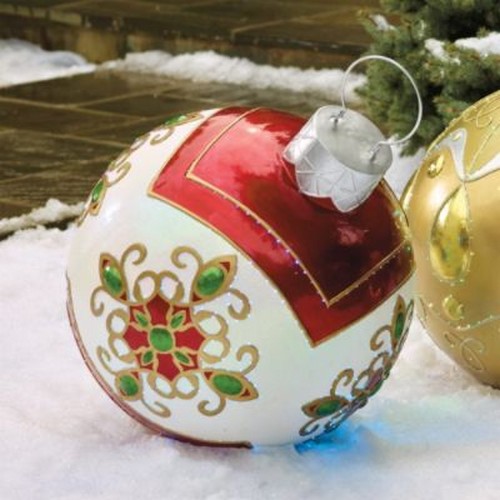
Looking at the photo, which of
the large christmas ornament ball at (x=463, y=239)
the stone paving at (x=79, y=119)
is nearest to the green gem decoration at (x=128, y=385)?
the large christmas ornament ball at (x=463, y=239)

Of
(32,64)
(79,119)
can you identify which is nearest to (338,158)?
(79,119)

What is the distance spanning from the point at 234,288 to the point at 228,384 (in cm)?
18

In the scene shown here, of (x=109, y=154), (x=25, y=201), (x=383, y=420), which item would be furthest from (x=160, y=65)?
(x=383, y=420)

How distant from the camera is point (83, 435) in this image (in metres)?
2.65

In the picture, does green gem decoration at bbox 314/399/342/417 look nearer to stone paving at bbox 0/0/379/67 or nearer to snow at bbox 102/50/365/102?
snow at bbox 102/50/365/102

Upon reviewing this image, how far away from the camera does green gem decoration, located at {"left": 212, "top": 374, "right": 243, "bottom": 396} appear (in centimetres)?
232

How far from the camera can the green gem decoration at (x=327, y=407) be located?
2.41m

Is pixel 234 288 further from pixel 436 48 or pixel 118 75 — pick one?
pixel 118 75

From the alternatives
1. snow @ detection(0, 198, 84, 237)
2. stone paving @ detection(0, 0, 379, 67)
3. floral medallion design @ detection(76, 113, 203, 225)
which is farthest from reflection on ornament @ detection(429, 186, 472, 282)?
stone paving @ detection(0, 0, 379, 67)

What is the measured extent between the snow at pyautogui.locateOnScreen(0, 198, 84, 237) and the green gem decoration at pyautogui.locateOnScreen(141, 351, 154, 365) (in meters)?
1.90

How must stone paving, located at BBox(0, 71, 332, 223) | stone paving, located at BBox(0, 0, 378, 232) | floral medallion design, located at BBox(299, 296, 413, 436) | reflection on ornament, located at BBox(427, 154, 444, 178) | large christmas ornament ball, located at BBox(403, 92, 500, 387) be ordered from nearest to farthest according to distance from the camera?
floral medallion design, located at BBox(299, 296, 413, 436) → large christmas ornament ball, located at BBox(403, 92, 500, 387) → reflection on ornament, located at BBox(427, 154, 444, 178) → stone paving, located at BBox(0, 71, 332, 223) → stone paving, located at BBox(0, 0, 378, 232)

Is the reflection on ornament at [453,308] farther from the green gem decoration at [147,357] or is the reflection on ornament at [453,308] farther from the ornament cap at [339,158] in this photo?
the green gem decoration at [147,357]

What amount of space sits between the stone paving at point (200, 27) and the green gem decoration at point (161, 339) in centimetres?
449

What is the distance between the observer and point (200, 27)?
730cm
